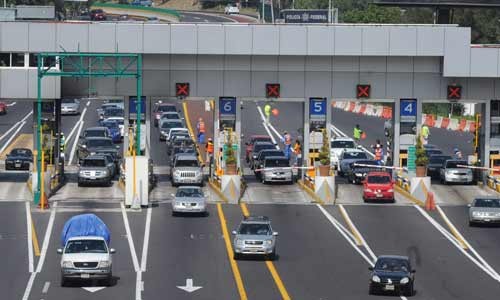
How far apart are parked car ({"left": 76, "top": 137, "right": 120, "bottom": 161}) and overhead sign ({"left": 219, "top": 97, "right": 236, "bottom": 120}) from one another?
8.17 m

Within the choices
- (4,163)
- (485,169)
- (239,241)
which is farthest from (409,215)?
(4,163)

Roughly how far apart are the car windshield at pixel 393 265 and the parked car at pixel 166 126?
5661 centimetres

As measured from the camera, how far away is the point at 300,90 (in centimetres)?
8288

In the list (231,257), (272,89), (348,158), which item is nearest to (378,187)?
(272,89)

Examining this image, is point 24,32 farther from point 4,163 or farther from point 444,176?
point 444,176

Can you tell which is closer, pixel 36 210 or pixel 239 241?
pixel 239 241

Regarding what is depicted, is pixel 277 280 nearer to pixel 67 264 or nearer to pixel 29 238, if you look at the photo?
pixel 67 264

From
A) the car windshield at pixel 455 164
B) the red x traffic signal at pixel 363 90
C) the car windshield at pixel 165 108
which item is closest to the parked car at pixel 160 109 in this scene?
the car windshield at pixel 165 108

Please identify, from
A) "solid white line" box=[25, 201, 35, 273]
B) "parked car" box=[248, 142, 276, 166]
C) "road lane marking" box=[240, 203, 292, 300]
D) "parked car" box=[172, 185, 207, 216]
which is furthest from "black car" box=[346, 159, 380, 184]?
"road lane marking" box=[240, 203, 292, 300]

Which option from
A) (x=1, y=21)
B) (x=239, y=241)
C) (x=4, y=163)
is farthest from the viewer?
(x=4, y=163)

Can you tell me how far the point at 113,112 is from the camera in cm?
11731

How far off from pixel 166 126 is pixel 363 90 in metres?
29.3

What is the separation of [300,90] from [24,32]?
15434 mm

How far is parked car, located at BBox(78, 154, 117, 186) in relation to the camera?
8025 cm
